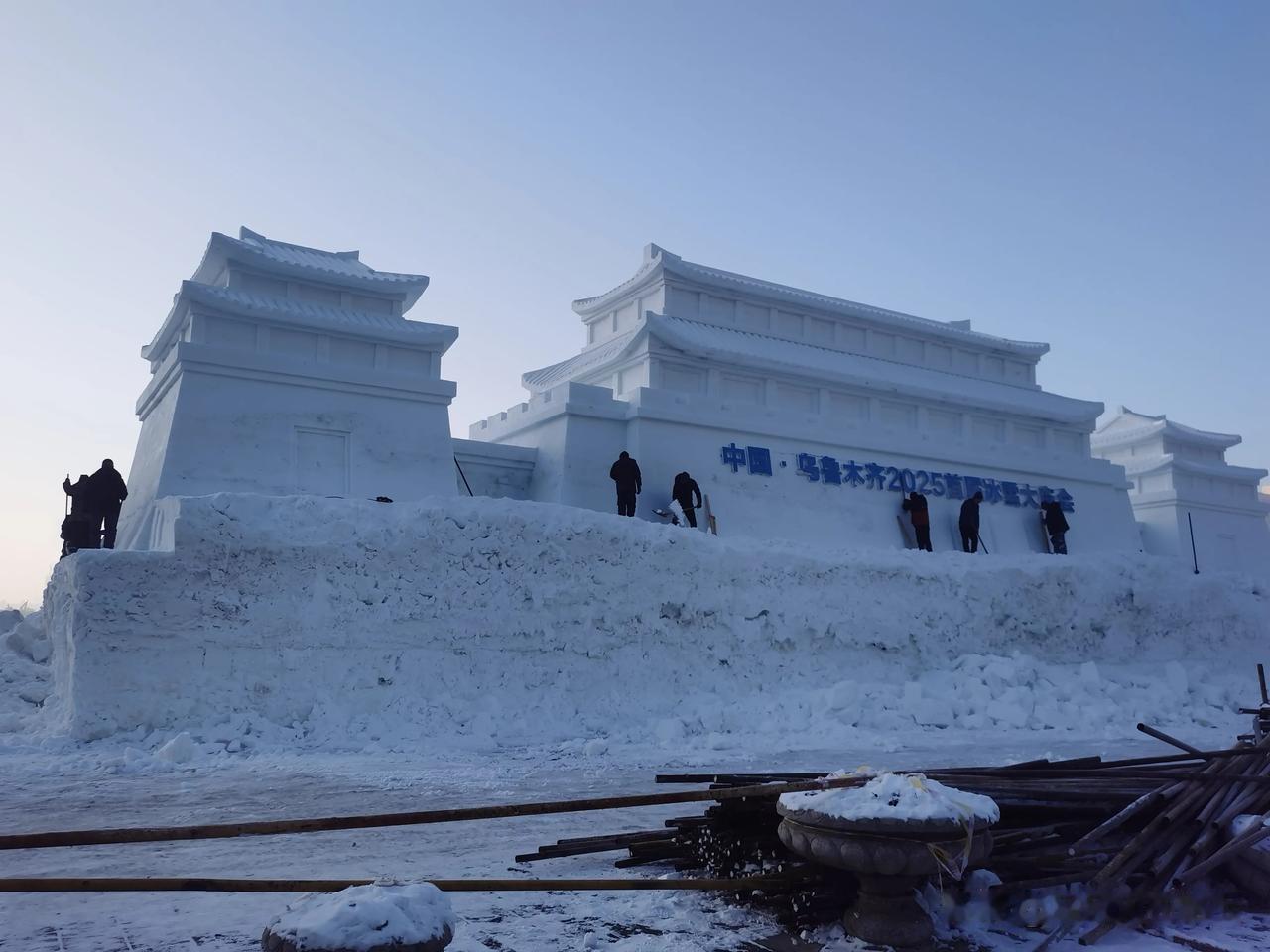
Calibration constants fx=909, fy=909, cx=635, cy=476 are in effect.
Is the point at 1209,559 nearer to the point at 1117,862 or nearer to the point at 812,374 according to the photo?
the point at 812,374

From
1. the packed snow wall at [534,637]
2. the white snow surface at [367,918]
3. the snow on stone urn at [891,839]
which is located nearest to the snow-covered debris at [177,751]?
the packed snow wall at [534,637]

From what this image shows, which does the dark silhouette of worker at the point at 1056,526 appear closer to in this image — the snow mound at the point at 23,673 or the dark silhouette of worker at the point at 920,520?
the dark silhouette of worker at the point at 920,520

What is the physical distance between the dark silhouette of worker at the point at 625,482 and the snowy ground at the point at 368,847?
6.96m

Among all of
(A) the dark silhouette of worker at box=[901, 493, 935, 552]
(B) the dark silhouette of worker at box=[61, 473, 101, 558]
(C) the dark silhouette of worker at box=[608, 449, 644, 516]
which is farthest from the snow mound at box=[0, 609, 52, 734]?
(A) the dark silhouette of worker at box=[901, 493, 935, 552]

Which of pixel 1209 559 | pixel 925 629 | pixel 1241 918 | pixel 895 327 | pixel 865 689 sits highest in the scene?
pixel 895 327

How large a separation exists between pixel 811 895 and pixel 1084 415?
982 inches

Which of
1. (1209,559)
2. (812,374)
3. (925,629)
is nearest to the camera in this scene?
(925,629)

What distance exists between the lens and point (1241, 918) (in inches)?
170

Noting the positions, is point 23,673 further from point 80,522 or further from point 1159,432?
point 1159,432

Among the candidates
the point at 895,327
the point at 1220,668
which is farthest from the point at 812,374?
the point at 1220,668

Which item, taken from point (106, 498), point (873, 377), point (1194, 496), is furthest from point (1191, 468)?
point (106, 498)

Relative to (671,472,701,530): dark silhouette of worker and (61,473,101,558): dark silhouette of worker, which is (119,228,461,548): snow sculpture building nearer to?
(61,473,101,558): dark silhouette of worker

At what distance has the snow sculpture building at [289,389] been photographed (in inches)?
595

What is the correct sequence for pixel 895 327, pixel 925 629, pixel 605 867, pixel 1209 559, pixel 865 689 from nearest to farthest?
pixel 605 867
pixel 865 689
pixel 925 629
pixel 895 327
pixel 1209 559
